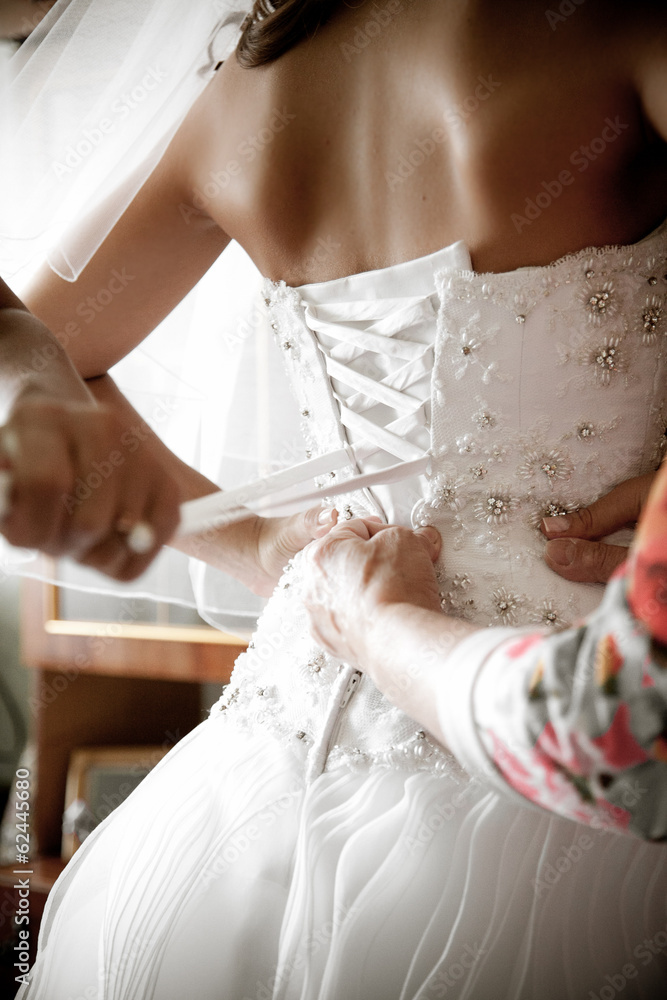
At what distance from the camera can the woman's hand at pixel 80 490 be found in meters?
0.42

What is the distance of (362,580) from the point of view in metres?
0.53

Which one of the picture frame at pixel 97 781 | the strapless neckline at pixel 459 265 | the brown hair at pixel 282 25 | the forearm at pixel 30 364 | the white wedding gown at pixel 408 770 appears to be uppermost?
the brown hair at pixel 282 25

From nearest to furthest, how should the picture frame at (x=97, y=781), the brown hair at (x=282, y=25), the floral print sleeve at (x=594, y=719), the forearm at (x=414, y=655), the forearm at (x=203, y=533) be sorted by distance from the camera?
1. the floral print sleeve at (x=594, y=719)
2. the forearm at (x=414, y=655)
3. the brown hair at (x=282, y=25)
4. the forearm at (x=203, y=533)
5. the picture frame at (x=97, y=781)

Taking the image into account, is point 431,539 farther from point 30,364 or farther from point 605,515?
point 30,364

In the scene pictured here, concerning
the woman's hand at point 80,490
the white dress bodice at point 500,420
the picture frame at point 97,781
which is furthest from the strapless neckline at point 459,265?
the picture frame at point 97,781

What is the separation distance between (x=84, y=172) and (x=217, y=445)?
0.36 metres

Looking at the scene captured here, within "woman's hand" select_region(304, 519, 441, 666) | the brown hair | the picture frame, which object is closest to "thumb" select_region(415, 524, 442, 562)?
"woman's hand" select_region(304, 519, 441, 666)

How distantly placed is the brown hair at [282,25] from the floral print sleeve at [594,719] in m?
0.57

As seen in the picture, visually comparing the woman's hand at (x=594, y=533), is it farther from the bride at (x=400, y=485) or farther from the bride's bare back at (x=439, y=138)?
the bride's bare back at (x=439, y=138)

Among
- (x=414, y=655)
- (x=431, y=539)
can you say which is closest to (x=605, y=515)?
(x=431, y=539)

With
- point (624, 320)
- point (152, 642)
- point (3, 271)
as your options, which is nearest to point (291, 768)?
point (624, 320)

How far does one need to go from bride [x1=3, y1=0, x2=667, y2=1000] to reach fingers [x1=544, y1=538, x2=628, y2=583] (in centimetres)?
1

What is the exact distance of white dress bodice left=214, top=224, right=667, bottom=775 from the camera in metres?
0.58

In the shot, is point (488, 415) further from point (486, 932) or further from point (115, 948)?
point (115, 948)
